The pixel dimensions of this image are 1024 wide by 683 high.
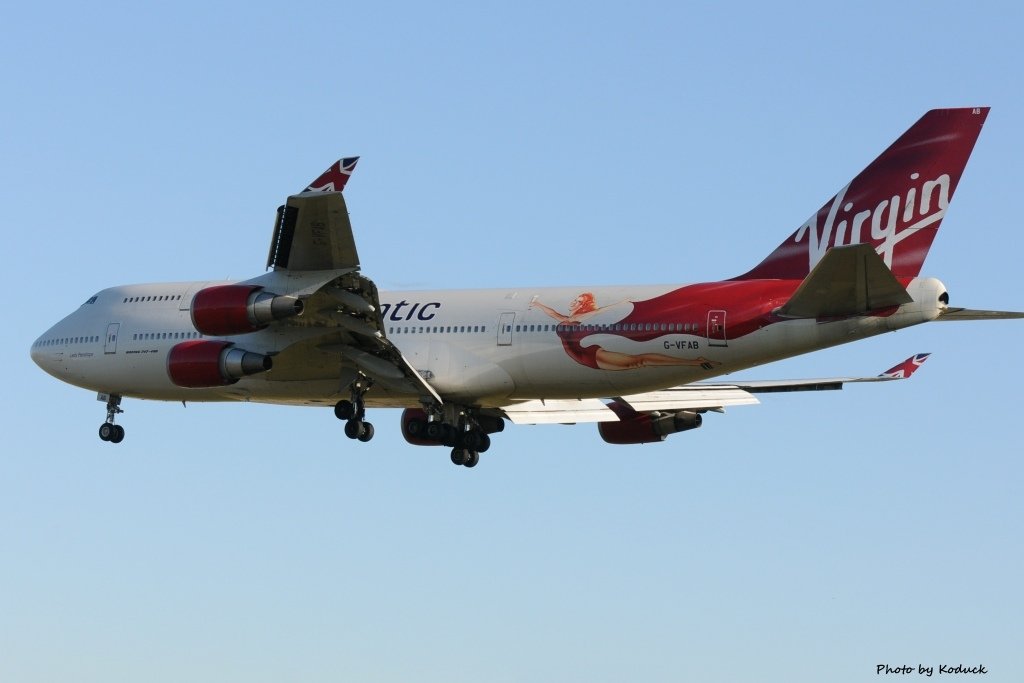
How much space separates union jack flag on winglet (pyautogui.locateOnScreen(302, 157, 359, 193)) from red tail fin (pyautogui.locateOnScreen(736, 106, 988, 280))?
30.3 feet

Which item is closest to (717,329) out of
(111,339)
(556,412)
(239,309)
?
(556,412)

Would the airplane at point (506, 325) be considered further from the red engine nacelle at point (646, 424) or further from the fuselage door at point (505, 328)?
the red engine nacelle at point (646, 424)

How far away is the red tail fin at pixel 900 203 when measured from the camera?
33219 millimetres

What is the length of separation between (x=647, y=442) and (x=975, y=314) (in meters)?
11.1

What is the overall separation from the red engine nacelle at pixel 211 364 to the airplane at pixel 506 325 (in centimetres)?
4

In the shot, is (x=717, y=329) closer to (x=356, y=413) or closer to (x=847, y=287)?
(x=847, y=287)

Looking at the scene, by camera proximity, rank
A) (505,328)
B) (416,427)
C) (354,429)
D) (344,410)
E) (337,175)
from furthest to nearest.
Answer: (416,427)
(344,410)
(354,429)
(505,328)
(337,175)

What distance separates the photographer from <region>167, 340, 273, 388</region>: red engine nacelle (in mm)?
34875

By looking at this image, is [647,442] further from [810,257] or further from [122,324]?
[122,324]

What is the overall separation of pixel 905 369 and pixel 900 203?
17.3ft

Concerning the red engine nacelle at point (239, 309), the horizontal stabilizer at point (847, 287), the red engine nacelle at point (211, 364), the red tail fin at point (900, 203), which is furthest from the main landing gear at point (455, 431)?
the horizontal stabilizer at point (847, 287)

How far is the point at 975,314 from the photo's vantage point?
31.2 m

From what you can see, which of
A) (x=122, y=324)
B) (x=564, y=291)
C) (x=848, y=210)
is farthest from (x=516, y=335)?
(x=122, y=324)

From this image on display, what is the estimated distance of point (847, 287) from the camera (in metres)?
30.7
